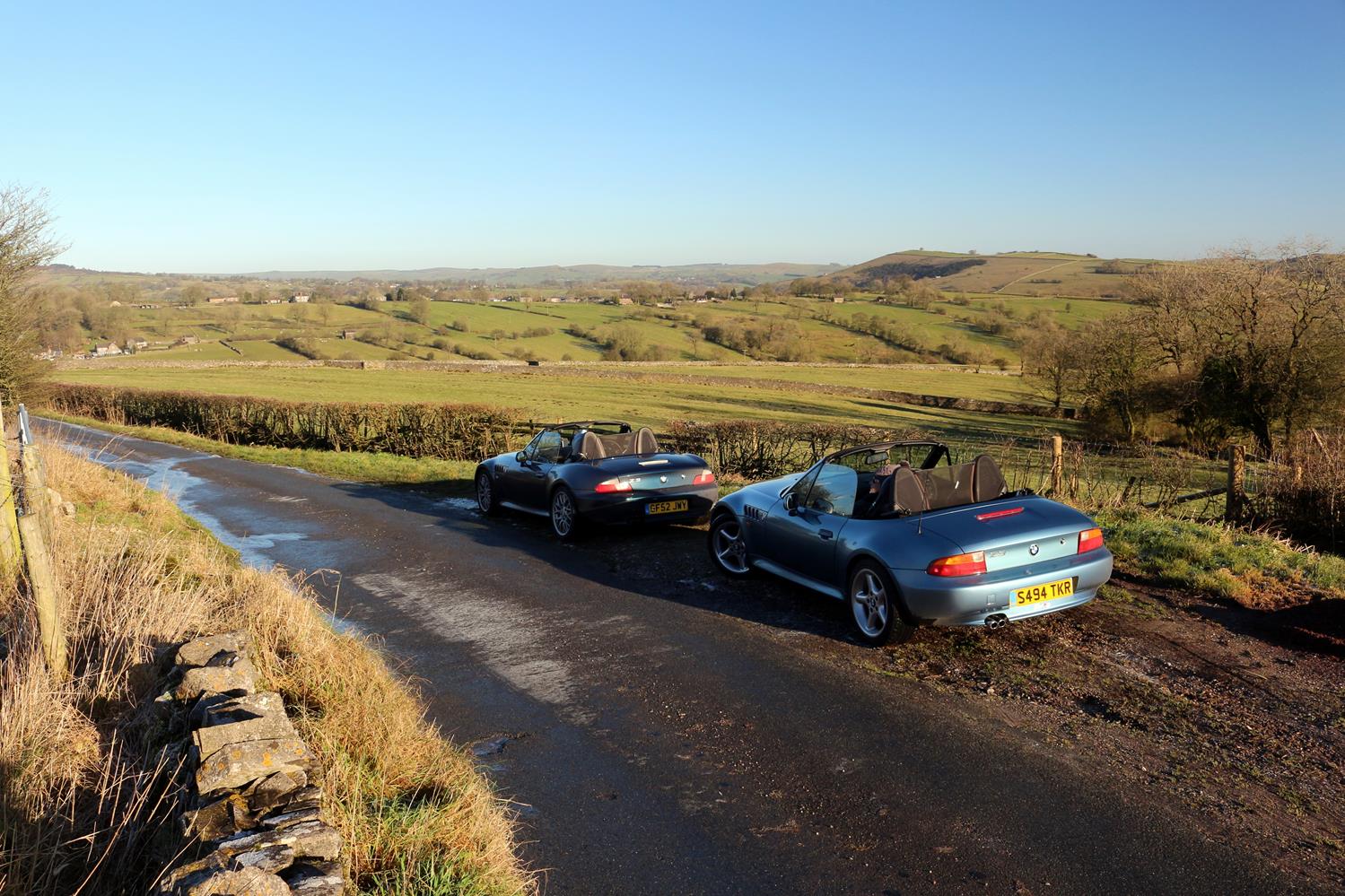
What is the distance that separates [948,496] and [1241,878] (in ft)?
12.8

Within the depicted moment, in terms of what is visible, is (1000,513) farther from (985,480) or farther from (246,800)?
(246,800)

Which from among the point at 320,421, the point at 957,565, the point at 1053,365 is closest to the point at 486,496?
the point at 957,565

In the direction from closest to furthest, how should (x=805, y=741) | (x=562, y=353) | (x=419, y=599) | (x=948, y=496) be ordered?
(x=805, y=741) → (x=948, y=496) → (x=419, y=599) → (x=562, y=353)

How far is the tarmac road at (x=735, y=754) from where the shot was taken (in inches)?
Answer: 158

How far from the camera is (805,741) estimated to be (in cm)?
534

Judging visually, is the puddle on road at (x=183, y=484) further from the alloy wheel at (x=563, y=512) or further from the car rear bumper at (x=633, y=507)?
the car rear bumper at (x=633, y=507)

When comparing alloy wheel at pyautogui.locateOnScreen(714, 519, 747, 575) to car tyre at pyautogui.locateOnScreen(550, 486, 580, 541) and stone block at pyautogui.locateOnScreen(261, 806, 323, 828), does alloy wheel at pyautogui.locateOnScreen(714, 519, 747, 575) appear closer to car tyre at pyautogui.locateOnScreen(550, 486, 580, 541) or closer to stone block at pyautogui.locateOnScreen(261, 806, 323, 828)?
car tyre at pyautogui.locateOnScreen(550, 486, 580, 541)

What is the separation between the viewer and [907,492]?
23.6 ft

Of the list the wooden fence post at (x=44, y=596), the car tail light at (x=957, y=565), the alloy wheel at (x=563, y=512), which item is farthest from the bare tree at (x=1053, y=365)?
the wooden fence post at (x=44, y=596)

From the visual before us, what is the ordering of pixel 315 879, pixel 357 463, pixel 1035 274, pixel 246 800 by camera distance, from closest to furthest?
pixel 315 879 → pixel 246 800 → pixel 357 463 → pixel 1035 274

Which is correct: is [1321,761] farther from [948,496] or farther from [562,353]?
[562,353]

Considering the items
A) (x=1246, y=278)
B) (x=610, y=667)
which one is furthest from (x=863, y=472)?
(x=1246, y=278)

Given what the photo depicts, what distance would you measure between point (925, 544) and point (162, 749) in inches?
Answer: 193

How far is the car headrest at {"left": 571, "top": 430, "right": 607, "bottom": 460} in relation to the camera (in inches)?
459
